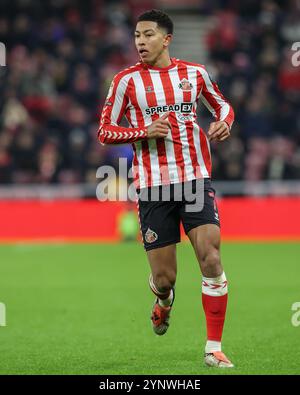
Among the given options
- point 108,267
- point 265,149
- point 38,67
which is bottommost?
point 108,267

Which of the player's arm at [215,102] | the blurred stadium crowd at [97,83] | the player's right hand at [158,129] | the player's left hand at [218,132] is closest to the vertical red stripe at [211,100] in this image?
the player's arm at [215,102]

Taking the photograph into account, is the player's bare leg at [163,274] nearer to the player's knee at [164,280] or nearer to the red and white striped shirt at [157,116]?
the player's knee at [164,280]

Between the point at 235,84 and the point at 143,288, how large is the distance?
26.3ft

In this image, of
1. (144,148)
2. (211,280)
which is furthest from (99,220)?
(211,280)

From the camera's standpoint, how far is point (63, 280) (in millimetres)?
12180

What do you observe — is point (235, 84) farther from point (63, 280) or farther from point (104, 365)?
point (104, 365)

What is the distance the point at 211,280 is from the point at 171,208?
61 cm

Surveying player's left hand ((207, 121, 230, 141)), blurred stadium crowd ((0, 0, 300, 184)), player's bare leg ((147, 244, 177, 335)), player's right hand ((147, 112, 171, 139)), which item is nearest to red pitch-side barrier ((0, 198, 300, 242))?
blurred stadium crowd ((0, 0, 300, 184))

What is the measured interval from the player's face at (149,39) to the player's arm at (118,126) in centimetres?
25

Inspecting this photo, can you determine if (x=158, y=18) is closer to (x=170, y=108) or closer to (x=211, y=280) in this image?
→ (x=170, y=108)

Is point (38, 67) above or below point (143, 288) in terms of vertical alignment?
above

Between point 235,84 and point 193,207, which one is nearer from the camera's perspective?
point 193,207

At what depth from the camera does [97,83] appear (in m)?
19.2

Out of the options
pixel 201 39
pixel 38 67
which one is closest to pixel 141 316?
pixel 38 67
